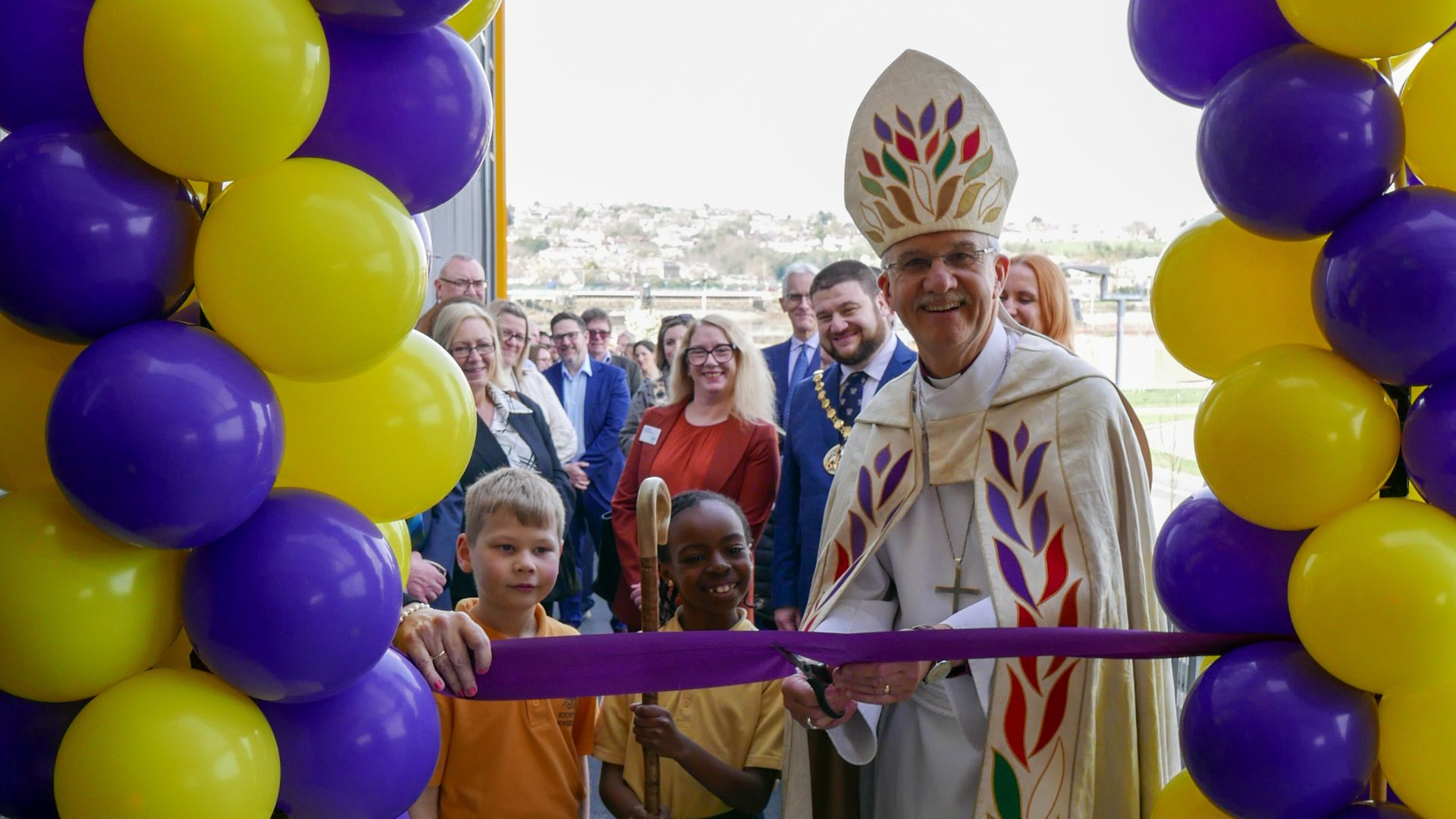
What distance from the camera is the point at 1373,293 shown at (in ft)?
4.75

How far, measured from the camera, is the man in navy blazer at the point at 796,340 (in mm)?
5941

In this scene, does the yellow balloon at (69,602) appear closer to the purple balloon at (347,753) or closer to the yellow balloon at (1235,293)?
the purple balloon at (347,753)

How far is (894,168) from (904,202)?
10cm

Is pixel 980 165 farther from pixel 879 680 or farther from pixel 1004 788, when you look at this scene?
pixel 1004 788

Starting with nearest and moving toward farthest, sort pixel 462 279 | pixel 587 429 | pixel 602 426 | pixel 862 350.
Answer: pixel 862 350 → pixel 462 279 → pixel 602 426 → pixel 587 429

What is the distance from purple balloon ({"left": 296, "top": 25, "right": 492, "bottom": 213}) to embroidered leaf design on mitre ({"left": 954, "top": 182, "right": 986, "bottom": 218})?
1.31 meters

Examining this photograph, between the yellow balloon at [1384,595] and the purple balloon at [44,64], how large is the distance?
146cm

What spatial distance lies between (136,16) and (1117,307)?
4.84 m

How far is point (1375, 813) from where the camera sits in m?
1.57

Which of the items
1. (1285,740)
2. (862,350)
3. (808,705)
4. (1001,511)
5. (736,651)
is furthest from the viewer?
(862,350)

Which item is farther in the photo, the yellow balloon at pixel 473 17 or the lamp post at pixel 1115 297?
the lamp post at pixel 1115 297

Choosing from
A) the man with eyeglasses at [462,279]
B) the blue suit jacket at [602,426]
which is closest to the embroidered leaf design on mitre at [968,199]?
the man with eyeglasses at [462,279]

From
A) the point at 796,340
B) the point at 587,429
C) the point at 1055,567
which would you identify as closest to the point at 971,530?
the point at 1055,567

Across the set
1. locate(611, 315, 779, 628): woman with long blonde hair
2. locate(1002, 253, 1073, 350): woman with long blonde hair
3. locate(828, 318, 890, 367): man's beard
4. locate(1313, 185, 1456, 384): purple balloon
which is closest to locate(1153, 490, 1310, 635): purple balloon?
locate(1313, 185, 1456, 384): purple balloon
